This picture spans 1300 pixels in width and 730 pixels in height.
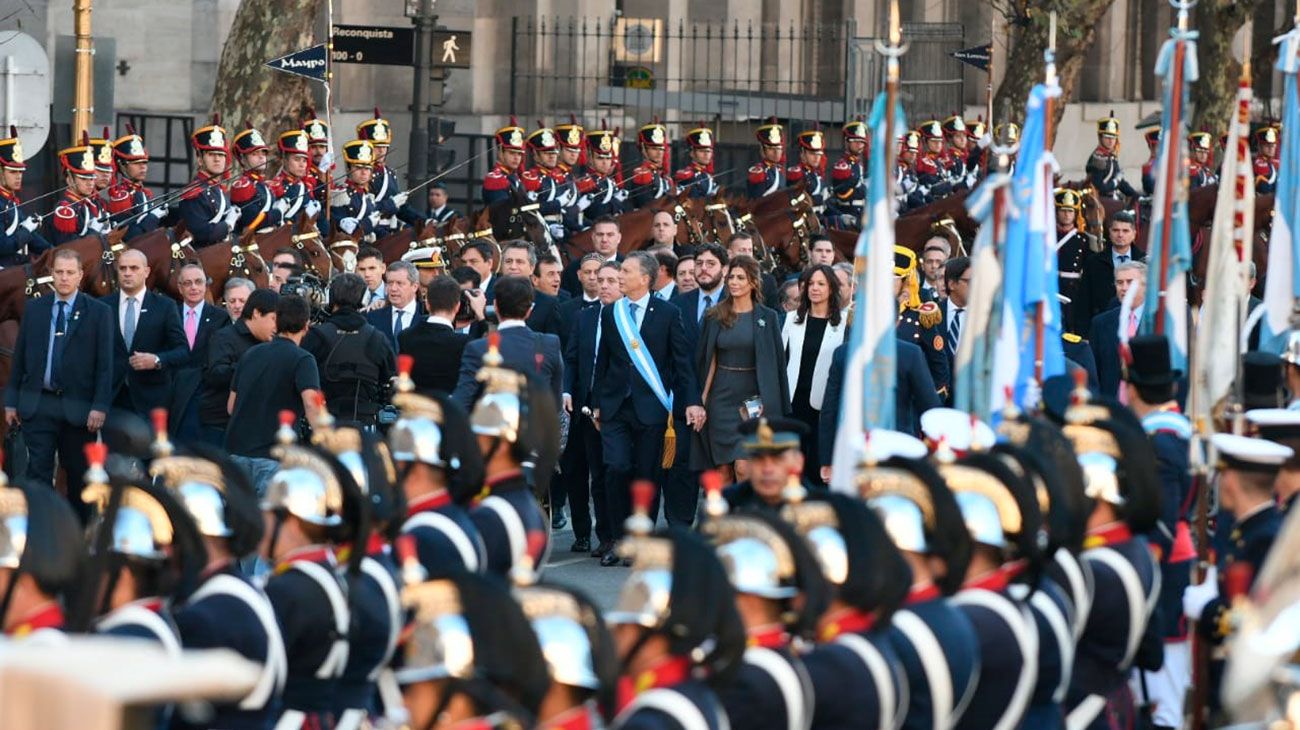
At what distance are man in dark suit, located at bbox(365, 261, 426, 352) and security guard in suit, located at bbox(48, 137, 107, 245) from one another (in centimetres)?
478

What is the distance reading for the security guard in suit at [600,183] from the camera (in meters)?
22.1

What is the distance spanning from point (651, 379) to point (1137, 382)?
4.44 meters

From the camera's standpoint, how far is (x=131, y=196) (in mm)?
18641

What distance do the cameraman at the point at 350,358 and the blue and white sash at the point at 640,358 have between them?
1.43 meters

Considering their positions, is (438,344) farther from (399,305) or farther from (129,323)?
(129,323)

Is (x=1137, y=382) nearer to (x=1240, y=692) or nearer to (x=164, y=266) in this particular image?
(x=1240, y=692)

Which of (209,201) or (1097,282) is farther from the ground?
(209,201)

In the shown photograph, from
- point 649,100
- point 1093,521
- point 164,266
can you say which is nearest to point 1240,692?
point 1093,521

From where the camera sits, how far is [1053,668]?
6.75 m

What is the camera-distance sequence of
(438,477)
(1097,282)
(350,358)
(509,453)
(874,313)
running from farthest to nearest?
(1097,282), (350,358), (874,313), (509,453), (438,477)

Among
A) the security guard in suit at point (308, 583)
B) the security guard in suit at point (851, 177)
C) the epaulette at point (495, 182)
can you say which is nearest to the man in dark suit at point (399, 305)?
the security guard in suit at point (308, 583)

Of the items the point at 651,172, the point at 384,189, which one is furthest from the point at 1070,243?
the point at 384,189

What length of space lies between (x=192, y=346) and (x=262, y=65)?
33.2ft

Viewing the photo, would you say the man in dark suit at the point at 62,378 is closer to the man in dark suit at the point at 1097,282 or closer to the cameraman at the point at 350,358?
the cameraman at the point at 350,358
